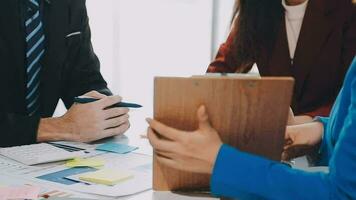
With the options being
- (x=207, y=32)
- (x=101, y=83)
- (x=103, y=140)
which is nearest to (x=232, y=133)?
(x=103, y=140)

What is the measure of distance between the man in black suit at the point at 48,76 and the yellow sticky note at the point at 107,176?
0.28 meters

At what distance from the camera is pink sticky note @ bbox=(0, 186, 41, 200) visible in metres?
0.83

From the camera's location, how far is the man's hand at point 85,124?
126 cm

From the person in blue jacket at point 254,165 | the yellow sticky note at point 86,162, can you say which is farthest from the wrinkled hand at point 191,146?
the yellow sticky note at point 86,162

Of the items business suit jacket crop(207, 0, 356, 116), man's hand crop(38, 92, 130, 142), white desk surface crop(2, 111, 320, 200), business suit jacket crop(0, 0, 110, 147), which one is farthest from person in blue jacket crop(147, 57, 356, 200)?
business suit jacket crop(207, 0, 356, 116)

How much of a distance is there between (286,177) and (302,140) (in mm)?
399

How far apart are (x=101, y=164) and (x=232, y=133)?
41 cm

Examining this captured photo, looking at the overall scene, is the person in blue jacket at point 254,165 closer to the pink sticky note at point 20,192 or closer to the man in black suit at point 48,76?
the pink sticky note at point 20,192

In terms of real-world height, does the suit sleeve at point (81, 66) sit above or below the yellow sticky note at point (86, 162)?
above

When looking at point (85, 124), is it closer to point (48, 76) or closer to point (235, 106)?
point (48, 76)

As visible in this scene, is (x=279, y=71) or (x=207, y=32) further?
(x=207, y=32)

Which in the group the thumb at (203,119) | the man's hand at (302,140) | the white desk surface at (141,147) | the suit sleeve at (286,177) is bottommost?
the white desk surface at (141,147)

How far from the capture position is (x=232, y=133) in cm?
77

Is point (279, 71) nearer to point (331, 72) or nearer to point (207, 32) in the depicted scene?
point (331, 72)
